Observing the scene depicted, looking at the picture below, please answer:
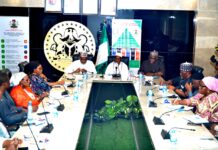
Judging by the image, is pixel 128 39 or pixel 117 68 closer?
pixel 117 68

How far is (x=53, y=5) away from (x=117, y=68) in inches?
77.7

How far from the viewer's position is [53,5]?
7.58 meters

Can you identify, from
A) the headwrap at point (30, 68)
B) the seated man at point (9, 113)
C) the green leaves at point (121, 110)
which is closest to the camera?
the seated man at point (9, 113)

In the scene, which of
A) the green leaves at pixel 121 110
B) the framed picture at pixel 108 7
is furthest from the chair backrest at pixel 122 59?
the green leaves at pixel 121 110

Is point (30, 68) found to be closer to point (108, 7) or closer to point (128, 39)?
point (108, 7)

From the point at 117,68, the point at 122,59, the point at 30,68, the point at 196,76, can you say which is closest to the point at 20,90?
the point at 30,68

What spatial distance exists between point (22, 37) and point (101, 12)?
185 cm

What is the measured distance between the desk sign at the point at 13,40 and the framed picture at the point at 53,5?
1.83 feet

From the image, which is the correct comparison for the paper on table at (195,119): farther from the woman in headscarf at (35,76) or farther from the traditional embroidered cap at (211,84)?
the woman in headscarf at (35,76)

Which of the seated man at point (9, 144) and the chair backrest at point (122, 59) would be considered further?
the chair backrest at point (122, 59)

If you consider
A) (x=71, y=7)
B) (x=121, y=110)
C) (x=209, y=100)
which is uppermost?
(x=71, y=7)

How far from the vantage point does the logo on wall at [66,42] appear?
7801mm

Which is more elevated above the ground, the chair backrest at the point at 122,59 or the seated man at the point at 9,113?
the chair backrest at the point at 122,59

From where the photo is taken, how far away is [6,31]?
785 cm
